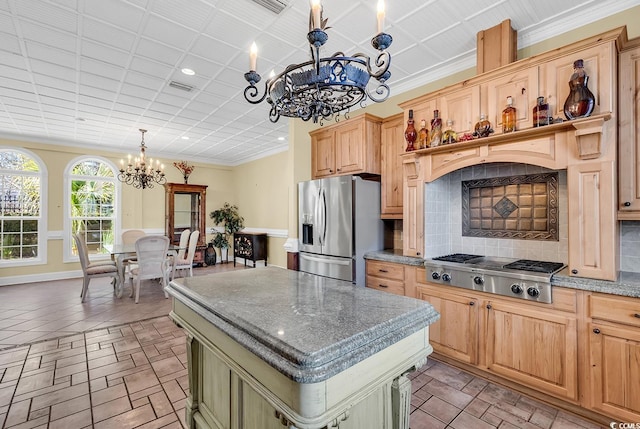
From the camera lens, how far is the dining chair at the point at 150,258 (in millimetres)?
4527

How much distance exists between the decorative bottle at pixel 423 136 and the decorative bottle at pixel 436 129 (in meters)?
0.07

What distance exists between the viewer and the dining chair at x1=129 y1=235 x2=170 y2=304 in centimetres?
453

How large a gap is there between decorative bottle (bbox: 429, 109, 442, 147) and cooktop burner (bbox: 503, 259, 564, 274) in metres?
1.22

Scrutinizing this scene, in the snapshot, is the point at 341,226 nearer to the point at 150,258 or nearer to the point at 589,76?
the point at 589,76

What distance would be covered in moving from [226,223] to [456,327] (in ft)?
21.9

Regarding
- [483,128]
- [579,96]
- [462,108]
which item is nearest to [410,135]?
[462,108]

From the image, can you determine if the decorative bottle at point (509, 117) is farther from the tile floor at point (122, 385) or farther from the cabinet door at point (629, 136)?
the tile floor at point (122, 385)

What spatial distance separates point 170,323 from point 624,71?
4914 mm

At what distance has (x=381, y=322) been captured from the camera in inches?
43.1

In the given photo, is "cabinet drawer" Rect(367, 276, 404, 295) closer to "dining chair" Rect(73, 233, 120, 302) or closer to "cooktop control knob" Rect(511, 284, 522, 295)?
"cooktop control knob" Rect(511, 284, 522, 295)

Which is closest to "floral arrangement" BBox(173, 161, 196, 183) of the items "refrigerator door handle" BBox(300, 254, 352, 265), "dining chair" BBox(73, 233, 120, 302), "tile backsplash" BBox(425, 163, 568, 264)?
"dining chair" BBox(73, 233, 120, 302)

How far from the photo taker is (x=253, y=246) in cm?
686

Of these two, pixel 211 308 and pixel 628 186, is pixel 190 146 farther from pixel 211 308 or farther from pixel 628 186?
pixel 628 186

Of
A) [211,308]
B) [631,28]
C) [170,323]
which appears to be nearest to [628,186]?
[631,28]
